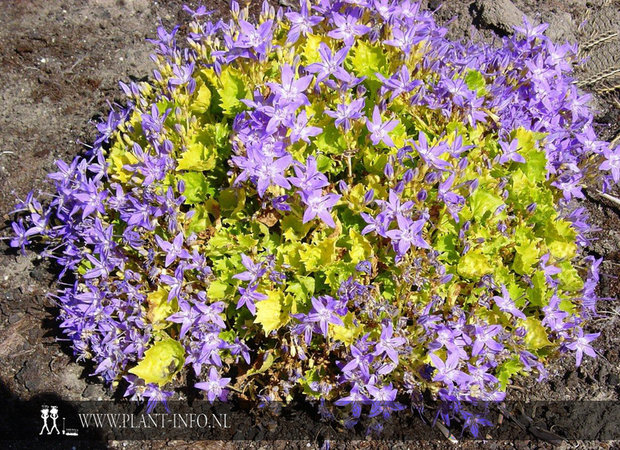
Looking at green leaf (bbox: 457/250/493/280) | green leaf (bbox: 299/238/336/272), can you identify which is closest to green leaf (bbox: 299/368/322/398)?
green leaf (bbox: 299/238/336/272)

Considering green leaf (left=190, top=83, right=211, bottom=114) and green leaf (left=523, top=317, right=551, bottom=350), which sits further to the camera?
green leaf (left=190, top=83, right=211, bottom=114)

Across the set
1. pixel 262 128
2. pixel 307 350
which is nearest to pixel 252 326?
pixel 307 350

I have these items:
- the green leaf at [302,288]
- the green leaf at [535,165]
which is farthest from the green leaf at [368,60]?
the green leaf at [302,288]

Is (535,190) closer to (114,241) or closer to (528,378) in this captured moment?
(528,378)

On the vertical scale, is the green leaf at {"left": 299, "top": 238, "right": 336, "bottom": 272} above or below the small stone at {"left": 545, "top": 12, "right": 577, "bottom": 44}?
below

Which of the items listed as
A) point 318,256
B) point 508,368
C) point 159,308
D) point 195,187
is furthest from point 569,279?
point 159,308

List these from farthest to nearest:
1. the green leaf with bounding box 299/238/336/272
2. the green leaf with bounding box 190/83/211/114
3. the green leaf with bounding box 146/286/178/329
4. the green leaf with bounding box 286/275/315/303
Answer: the green leaf with bounding box 190/83/211/114 < the green leaf with bounding box 146/286/178/329 < the green leaf with bounding box 286/275/315/303 < the green leaf with bounding box 299/238/336/272

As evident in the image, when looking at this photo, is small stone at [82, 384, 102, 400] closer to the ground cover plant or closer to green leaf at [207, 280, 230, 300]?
the ground cover plant
